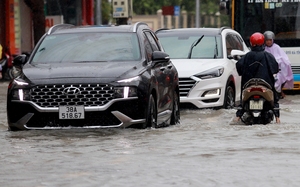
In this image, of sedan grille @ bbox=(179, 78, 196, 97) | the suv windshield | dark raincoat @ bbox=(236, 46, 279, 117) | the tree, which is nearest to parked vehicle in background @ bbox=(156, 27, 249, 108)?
sedan grille @ bbox=(179, 78, 196, 97)

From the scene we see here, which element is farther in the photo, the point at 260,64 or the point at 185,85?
the point at 185,85

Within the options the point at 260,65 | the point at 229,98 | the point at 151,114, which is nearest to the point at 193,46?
the point at 229,98

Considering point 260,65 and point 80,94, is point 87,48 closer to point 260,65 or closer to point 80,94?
point 80,94

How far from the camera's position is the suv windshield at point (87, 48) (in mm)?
13977

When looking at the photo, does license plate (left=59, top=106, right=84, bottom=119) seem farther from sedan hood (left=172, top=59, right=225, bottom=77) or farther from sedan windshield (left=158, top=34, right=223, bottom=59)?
sedan windshield (left=158, top=34, right=223, bottom=59)

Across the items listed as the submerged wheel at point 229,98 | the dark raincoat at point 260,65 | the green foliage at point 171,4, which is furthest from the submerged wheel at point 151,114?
the green foliage at point 171,4

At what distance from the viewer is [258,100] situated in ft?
50.4

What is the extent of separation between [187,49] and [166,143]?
8352 mm

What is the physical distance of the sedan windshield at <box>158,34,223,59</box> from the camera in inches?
774

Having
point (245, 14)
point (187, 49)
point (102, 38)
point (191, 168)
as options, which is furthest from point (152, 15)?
point (191, 168)

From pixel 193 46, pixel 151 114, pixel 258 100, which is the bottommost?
pixel 258 100

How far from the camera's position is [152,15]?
85500mm

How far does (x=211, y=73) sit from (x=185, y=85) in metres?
0.57

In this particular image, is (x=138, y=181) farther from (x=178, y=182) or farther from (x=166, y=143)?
(x=166, y=143)
